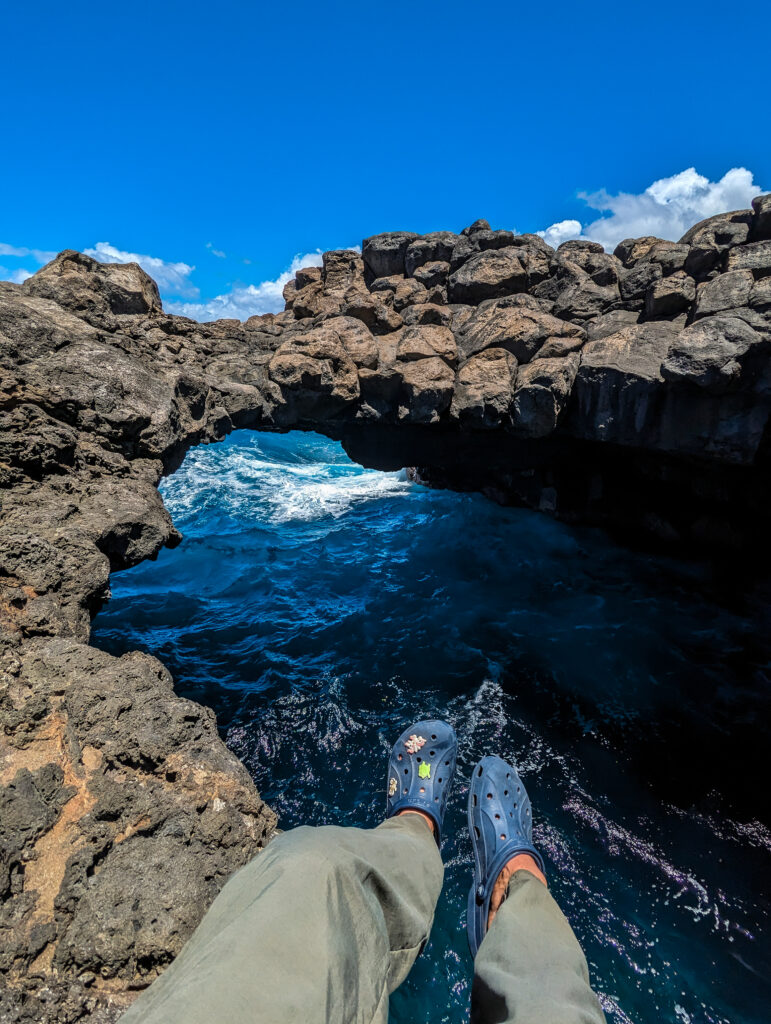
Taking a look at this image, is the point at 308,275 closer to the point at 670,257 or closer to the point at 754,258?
the point at 670,257

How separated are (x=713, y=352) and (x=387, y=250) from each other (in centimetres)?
625

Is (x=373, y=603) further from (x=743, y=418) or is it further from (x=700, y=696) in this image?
(x=743, y=418)

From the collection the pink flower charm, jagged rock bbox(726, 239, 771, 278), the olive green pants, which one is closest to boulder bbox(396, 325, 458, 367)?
jagged rock bbox(726, 239, 771, 278)

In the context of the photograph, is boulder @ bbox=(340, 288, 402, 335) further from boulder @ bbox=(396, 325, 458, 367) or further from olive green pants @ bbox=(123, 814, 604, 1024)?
olive green pants @ bbox=(123, 814, 604, 1024)

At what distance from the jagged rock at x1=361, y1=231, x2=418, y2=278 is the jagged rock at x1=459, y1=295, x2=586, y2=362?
2.47 metres

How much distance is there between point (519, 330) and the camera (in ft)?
26.5

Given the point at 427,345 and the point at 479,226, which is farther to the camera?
the point at 479,226

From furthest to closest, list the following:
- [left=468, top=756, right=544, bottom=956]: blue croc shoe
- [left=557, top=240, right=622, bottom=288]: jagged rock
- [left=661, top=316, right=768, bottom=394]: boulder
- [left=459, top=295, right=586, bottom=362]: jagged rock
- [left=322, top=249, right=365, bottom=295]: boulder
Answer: [left=322, top=249, right=365, bottom=295]: boulder < [left=557, top=240, right=622, bottom=288]: jagged rock < [left=459, top=295, right=586, bottom=362]: jagged rock < [left=661, top=316, right=768, bottom=394]: boulder < [left=468, top=756, right=544, bottom=956]: blue croc shoe

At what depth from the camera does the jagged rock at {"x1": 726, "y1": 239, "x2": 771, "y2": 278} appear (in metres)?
7.15

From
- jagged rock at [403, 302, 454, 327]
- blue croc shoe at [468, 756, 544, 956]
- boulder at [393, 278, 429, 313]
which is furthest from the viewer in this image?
boulder at [393, 278, 429, 313]

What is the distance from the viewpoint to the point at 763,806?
5.68 meters

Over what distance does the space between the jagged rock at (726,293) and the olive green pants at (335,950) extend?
8.02m

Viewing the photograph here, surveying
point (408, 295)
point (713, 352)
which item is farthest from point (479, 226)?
point (713, 352)

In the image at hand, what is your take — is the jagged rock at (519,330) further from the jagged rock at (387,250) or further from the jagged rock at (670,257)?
the jagged rock at (387,250)
